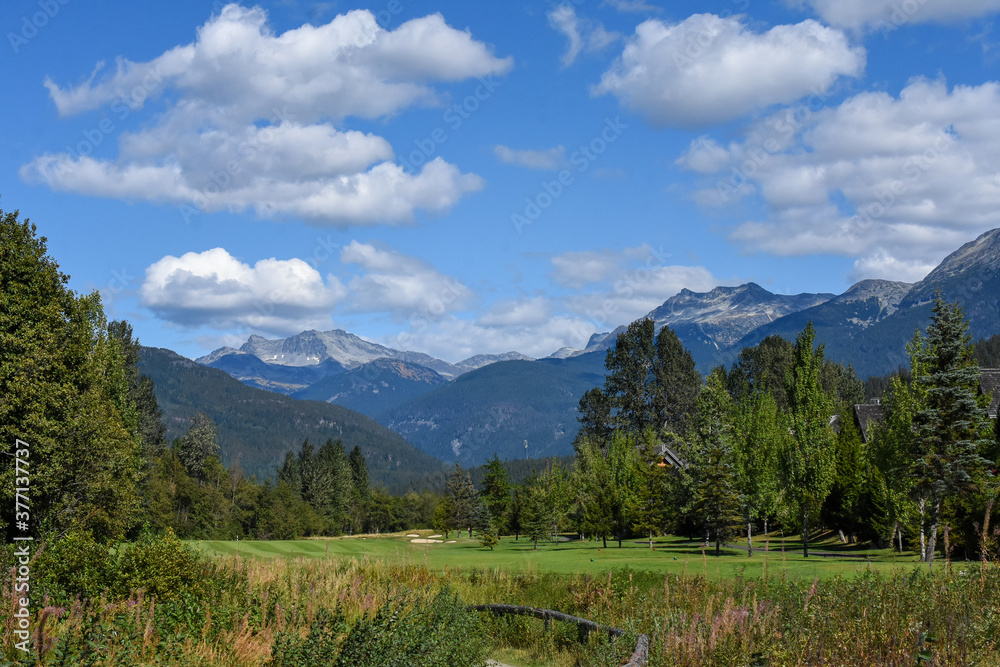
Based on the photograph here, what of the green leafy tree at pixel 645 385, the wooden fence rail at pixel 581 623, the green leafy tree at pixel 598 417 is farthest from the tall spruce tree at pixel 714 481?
the green leafy tree at pixel 598 417

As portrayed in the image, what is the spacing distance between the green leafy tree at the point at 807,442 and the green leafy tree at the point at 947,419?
19.0 ft

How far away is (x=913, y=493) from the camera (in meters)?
30.4

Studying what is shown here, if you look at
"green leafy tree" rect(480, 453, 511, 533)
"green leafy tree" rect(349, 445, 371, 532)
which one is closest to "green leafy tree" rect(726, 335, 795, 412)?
"green leafy tree" rect(480, 453, 511, 533)

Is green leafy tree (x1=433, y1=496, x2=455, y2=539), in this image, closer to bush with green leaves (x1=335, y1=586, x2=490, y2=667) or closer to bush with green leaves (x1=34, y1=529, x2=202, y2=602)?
bush with green leaves (x1=34, y1=529, x2=202, y2=602)

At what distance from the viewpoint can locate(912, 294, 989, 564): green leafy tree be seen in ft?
91.9

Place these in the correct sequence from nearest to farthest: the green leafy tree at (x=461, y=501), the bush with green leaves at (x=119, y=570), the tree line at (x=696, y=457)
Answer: the bush with green leaves at (x=119, y=570) → the tree line at (x=696, y=457) → the green leafy tree at (x=461, y=501)

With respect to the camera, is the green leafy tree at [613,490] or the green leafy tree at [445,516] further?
the green leafy tree at [445,516]

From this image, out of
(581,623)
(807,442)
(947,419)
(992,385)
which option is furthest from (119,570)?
(992,385)

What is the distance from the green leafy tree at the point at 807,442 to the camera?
116 ft

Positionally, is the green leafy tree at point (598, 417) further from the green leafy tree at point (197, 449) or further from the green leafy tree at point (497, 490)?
the green leafy tree at point (197, 449)

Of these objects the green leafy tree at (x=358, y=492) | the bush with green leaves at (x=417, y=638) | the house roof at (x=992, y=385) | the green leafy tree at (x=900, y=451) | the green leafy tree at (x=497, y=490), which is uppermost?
the house roof at (x=992, y=385)

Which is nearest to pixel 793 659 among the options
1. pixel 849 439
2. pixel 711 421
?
pixel 711 421

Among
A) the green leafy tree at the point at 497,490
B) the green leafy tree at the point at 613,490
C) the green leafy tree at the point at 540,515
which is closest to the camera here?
the green leafy tree at the point at 613,490

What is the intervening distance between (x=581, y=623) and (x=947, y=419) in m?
22.5
